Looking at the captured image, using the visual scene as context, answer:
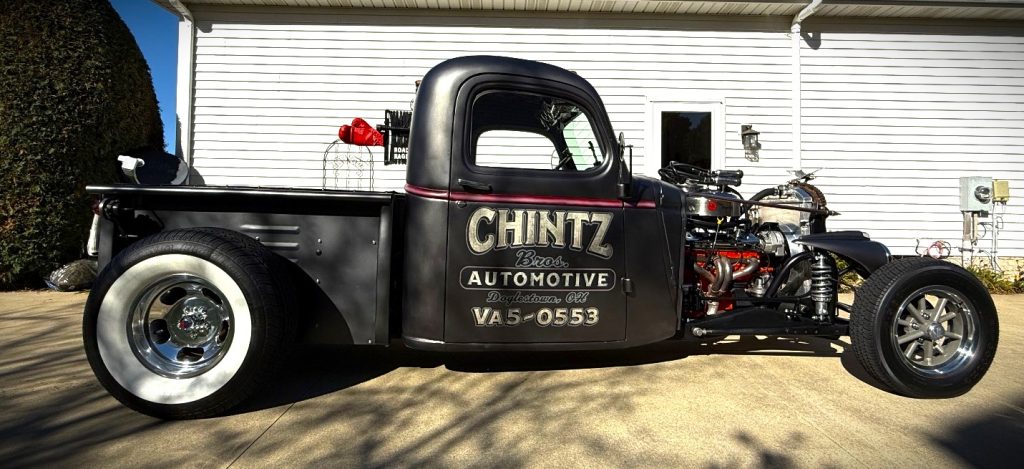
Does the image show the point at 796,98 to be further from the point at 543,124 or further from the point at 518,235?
the point at 518,235

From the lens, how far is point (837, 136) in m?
7.36

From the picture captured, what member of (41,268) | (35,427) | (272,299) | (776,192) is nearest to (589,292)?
(272,299)

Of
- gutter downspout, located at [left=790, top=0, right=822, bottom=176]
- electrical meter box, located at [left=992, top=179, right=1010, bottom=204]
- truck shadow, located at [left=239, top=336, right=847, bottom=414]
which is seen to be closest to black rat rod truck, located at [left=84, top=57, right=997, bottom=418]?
truck shadow, located at [left=239, top=336, right=847, bottom=414]

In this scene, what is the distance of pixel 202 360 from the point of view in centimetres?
246

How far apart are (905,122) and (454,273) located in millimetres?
7828

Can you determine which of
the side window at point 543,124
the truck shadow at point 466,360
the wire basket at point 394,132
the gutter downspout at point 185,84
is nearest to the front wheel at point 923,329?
the truck shadow at point 466,360

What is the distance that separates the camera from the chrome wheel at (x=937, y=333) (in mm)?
2863

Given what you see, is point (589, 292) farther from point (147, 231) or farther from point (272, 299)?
point (147, 231)

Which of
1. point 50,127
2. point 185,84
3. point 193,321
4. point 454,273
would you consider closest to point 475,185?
point 454,273

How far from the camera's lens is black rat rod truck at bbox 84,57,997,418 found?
93.9 inches

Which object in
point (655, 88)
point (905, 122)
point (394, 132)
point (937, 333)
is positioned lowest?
point (937, 333)

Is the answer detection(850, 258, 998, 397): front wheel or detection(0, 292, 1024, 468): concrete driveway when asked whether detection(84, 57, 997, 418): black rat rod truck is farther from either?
detection(0, 292, 1024, 468): concrete driveway

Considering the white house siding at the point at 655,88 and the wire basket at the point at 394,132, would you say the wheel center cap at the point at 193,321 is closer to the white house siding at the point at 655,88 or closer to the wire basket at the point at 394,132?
the wire basket at the point at 394,132

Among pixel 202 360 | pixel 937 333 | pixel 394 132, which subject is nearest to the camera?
pixel 202 360
